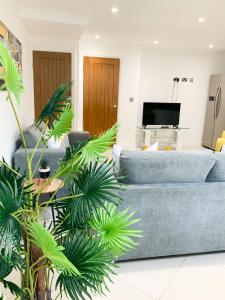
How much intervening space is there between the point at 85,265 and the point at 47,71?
4.63 m

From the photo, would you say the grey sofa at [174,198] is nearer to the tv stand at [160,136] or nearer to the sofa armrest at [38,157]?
the sofa armrest at [38,157]

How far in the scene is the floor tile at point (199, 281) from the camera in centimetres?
177

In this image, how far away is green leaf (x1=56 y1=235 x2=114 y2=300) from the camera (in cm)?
104

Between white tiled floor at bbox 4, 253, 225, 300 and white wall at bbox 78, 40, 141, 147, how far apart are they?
4122 millimetres

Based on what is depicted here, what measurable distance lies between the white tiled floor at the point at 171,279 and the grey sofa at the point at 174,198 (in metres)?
0.10

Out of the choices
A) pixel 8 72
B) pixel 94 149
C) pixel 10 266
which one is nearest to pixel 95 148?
pixel 94 149

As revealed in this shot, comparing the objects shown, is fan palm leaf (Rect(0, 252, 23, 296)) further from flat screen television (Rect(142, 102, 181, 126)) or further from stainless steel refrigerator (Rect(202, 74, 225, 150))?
stainless steel refrigerator (Rect(202, 74, 225, 150))

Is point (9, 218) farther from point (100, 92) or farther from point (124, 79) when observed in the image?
point (124, 79)

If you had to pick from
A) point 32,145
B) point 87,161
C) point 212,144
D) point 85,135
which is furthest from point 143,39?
point 87,161

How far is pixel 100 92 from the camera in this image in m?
5.94

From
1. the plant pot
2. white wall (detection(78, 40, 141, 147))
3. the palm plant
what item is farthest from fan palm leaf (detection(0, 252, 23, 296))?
white wall (detection(78, 40, 141, 147))

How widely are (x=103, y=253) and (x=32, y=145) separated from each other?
90.8 inches

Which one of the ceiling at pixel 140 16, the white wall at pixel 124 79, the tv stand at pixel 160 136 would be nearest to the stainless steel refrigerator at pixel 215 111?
the tv stand at pixel 160 136

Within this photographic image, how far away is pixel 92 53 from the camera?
18.5 feet
